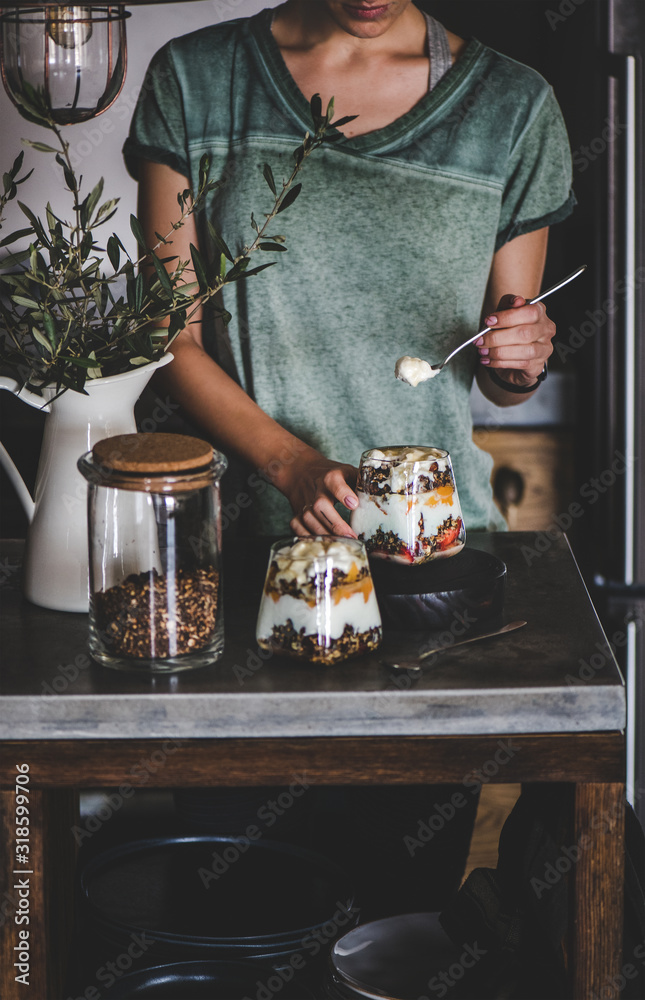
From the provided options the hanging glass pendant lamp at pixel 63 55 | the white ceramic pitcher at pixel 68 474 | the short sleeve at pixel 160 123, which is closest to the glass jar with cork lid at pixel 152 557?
the white ceramic pitcher at pixel 68 474

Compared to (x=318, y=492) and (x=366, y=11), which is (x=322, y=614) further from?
(x=366, y=11)

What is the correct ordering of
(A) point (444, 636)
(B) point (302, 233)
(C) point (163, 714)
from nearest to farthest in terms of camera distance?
(C) point (163, 714) → (A) point (444, 636) → (B) point (302, 233)

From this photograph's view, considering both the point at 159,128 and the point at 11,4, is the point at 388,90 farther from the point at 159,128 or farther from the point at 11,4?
the point at 11,4

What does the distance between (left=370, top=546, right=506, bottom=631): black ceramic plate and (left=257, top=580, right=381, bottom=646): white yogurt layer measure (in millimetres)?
90

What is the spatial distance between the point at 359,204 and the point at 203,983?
3.67ft

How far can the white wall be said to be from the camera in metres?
1.73

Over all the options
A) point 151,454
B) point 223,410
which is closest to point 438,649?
point 151,454

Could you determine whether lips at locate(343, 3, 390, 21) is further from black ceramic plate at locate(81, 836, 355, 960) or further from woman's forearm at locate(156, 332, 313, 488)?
black ceramic plate at locate(81, 836, 355, 960)

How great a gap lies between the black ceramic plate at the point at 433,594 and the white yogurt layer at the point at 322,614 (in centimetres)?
9

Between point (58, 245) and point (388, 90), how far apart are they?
798 mm

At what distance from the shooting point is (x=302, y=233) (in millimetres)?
1625

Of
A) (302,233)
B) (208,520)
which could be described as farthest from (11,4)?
A: (302,233)

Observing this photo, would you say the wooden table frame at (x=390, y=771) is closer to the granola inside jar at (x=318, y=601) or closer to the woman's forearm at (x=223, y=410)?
the granola inside jar at (x=318, y=601)

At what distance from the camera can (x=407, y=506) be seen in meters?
1.06
